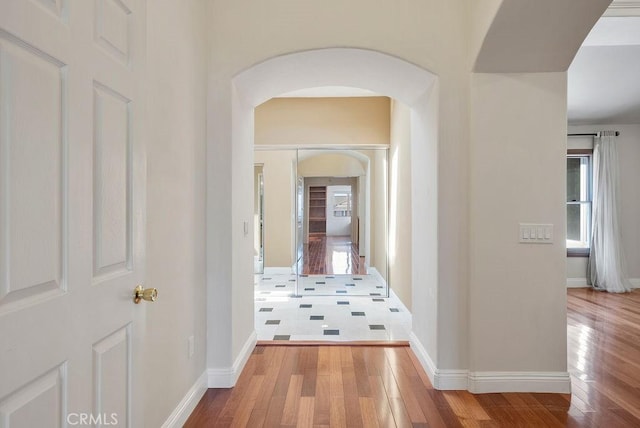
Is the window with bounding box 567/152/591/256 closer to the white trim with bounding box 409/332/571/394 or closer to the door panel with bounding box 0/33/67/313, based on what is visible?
→ the white trim with bounding box 409/332/571/394

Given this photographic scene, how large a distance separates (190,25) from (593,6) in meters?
2.31

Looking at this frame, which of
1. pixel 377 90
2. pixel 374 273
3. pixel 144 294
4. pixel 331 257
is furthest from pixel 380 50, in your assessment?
pixel 331 257

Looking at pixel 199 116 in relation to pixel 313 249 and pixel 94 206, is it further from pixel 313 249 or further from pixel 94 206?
pixel 313 249

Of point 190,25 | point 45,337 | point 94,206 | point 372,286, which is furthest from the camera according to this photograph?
point 372,286

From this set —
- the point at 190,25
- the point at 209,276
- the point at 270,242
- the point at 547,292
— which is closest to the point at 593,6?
the point at 547,292

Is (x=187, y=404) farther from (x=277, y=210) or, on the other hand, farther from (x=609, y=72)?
(x=609, y=72)

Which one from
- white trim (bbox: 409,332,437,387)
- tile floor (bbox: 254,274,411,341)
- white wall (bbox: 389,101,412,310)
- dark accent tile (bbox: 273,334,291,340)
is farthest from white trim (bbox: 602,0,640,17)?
dark accent tile (bbox: 273,334,291,340)

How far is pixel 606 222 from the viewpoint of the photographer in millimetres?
5902

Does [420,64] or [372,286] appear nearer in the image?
[420,64]

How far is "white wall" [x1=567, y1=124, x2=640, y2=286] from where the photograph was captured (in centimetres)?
607

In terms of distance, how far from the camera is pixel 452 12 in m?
2.60

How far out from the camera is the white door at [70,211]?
824mm

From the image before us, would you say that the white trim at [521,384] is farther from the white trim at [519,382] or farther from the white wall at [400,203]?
the white wall at [400,203]

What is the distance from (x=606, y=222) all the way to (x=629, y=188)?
2.52 ft
